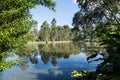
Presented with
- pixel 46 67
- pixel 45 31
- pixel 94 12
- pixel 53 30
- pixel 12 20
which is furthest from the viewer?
pixel 53 30

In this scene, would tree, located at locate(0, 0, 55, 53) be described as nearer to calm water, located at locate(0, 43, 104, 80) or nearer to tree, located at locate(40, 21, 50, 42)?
calm water, located at locate(0, 43, 104, 80)

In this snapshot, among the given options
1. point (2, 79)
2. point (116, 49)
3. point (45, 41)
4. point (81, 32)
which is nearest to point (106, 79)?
point (116, 49)

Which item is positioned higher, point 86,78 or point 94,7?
point 94,7

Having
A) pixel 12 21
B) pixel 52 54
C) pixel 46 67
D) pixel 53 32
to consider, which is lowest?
pixel 46 67

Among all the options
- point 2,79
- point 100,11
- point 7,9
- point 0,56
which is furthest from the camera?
point 100,11

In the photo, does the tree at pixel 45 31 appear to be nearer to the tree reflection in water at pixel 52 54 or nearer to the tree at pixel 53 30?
the tree at pixel 53 30

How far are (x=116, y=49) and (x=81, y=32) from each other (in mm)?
24927

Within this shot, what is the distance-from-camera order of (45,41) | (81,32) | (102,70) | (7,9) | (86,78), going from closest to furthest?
(102,70) < (86,78) < (7,9) < (81,32) < (45,41)

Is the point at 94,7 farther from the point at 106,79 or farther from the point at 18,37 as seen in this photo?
the point at 106,79

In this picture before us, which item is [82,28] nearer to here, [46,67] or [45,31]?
[46,67]

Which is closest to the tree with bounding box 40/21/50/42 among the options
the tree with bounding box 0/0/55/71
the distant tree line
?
the distant tree line

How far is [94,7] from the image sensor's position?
86.9ft

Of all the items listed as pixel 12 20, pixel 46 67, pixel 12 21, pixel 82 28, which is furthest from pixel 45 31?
pixel 12 21

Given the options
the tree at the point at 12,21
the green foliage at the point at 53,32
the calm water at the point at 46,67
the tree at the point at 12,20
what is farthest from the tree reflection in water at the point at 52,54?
the green foliage at the point at 53,32
